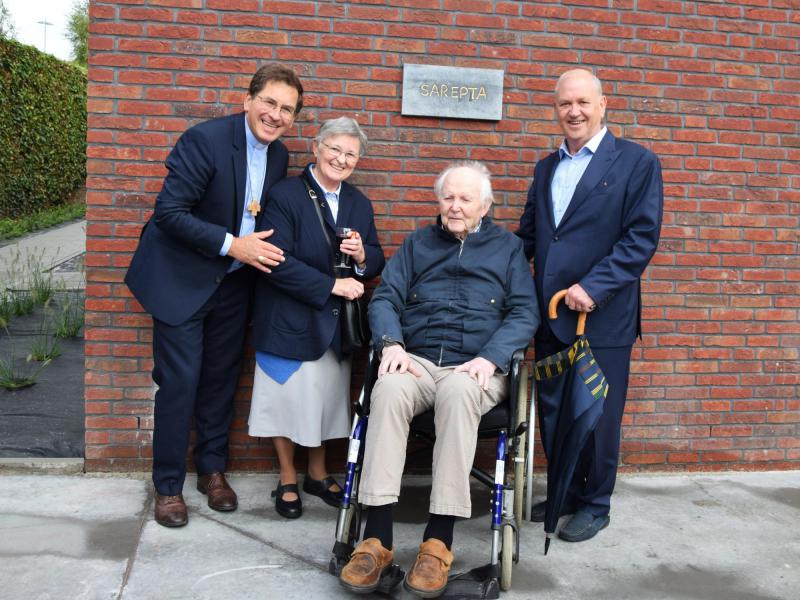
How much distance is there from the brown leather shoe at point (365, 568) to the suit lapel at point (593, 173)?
5.22ft

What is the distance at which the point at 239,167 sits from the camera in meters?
3.44

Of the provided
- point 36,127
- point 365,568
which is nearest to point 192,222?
point 365,568

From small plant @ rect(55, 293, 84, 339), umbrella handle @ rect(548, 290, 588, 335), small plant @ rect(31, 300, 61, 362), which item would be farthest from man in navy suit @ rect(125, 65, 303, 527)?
small plant @ rect(55, 293, 84, 339)

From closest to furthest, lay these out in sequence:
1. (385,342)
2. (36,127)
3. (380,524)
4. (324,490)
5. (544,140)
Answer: (380,524)
(385,342)
(324,490)
(544,140)
(36,127)

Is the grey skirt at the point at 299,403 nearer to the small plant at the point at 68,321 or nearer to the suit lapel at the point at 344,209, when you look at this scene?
the suit lapel at the point at 344,209

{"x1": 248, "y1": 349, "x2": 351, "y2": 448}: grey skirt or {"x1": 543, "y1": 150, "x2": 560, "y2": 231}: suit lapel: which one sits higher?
{"x1": 543, "y1": 150, "x2": 560, "y2": 231}: suit lapel

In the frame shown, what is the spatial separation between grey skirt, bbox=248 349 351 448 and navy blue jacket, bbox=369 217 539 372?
45cm

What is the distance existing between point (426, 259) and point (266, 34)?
1.38 meters

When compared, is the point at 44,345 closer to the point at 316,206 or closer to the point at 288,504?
the point at 288,504

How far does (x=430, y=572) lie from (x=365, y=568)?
224 millimetres

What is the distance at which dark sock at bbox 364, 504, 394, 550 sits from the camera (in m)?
2.88

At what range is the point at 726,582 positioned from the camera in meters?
3.06

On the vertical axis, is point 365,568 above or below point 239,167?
below

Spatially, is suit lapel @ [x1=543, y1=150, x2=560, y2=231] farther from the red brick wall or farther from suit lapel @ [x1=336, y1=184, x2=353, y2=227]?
suit lapel @ [x1=336, y1=184, x2=353, y2=227]
